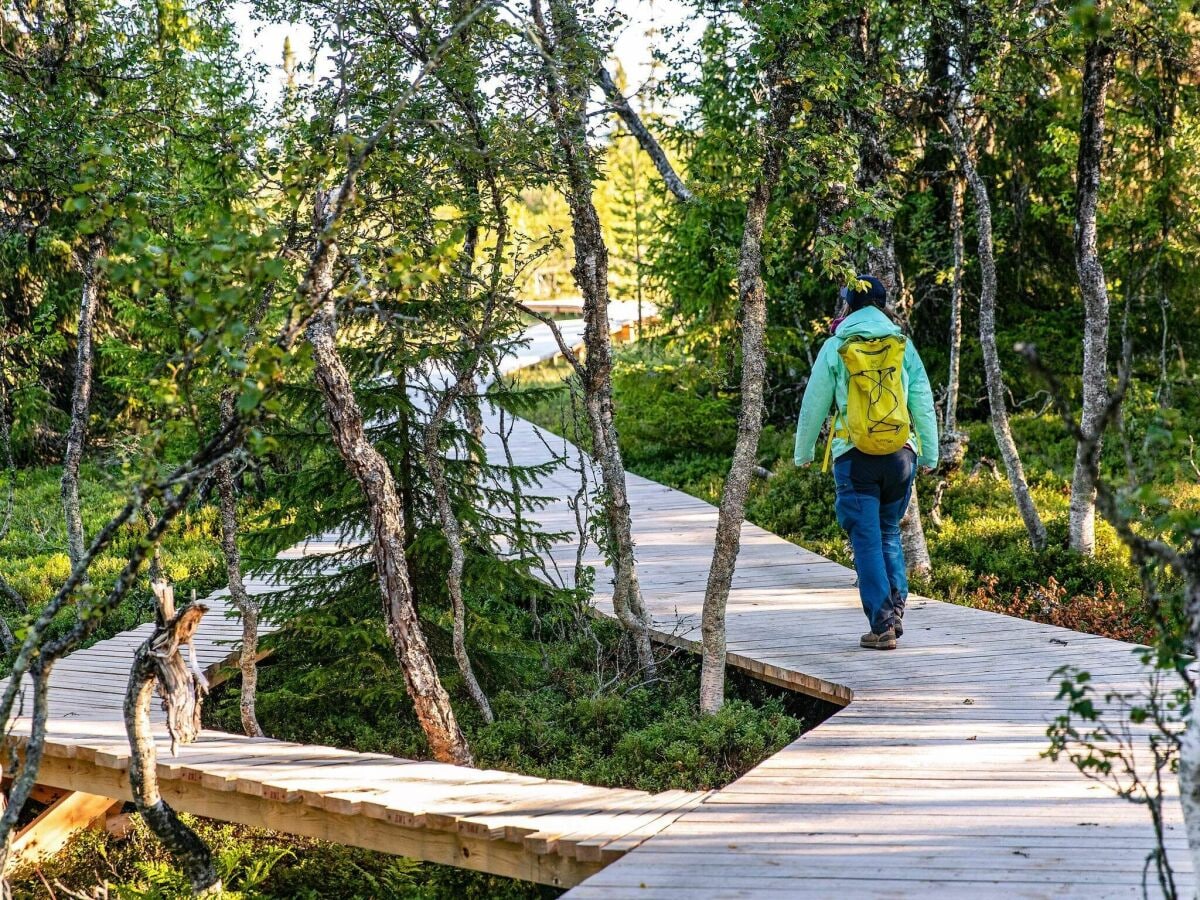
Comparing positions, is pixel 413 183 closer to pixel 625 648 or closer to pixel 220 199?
pixel 220 199

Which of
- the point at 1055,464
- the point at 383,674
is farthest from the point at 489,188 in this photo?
the point at 1055,464

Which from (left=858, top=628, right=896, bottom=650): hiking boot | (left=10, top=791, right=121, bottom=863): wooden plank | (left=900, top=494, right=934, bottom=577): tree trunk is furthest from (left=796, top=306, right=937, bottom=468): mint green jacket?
(left=10, top=791, right=121, bottom=863): wooden plank

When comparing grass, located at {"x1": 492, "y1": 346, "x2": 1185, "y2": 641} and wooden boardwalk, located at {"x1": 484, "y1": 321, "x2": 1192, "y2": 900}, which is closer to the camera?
wooden boardwalk, located at {"x1": 484, "y1": 321, "x2": 1192, "y2": 900}

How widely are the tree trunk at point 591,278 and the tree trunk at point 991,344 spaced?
3890mm

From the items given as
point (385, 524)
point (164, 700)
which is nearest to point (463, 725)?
point (385, 524)

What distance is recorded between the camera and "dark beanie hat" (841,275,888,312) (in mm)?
6641

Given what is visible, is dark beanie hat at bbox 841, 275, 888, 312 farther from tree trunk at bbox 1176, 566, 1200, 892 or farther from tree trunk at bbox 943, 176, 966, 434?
tree trunk at bbox 1176, 566, 1200, 892

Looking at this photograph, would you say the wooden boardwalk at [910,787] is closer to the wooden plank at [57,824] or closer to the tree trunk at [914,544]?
the tree trunk at [914,544]

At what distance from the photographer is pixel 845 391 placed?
6.62 metres

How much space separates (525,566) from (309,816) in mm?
2261

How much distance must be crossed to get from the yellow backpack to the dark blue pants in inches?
7.0

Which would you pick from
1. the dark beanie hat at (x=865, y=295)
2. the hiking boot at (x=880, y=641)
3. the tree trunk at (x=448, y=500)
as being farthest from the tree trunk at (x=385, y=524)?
the dark beanie hat at (x=865, y=295)

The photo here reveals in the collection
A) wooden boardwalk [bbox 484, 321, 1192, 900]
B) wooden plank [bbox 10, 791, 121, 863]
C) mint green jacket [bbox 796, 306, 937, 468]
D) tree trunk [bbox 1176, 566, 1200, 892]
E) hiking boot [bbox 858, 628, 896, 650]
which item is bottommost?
wooden plank [bbox 10, 791, 121, 863]

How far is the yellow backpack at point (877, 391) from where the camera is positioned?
6.47 m
